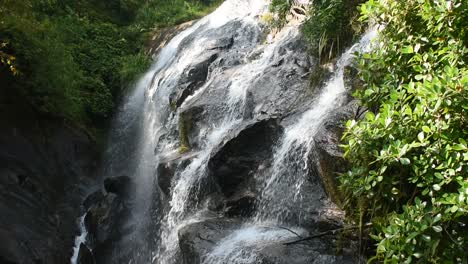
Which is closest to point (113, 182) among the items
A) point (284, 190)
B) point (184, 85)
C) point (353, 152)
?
point (184, 85)

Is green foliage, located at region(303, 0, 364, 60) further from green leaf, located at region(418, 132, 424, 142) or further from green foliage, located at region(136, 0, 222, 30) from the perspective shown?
green foliage, located at region(136, 0, 222, 30)

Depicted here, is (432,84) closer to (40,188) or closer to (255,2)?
(40,188)

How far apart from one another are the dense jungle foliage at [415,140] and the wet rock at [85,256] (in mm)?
5928

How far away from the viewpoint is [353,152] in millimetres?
4621

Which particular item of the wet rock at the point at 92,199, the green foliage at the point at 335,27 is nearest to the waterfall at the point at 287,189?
the green foliage at the point at 335,27

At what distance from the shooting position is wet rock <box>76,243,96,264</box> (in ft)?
29.4

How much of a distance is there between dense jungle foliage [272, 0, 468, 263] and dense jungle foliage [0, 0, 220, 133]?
15.9 feet

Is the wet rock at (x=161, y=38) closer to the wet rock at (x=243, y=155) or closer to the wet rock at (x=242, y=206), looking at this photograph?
the wet rock at (x=243, y=155)

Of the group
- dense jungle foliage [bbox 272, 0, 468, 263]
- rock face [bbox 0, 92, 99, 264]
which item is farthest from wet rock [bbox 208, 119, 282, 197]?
rock face [bbox 0, 92, 99, 264]

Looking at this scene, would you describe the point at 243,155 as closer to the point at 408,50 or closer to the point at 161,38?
the point at 408,50

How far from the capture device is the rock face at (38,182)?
813 centimetres

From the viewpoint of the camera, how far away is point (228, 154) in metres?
7.67

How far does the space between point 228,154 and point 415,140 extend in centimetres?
397

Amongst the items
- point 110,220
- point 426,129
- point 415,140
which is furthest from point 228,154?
point 426,129
